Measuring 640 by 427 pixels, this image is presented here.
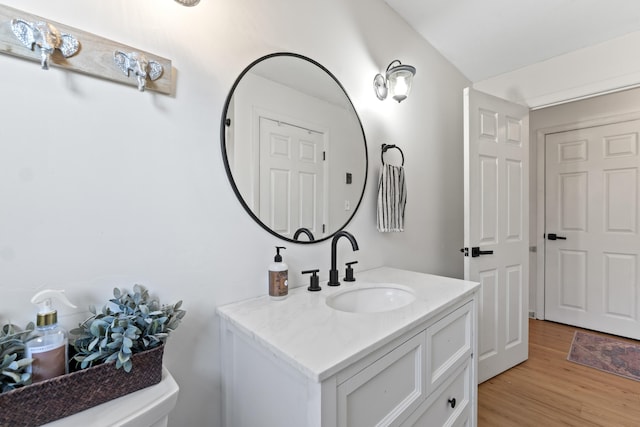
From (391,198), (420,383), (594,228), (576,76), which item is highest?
(576,76)

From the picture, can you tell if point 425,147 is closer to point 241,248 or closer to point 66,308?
point 241,248

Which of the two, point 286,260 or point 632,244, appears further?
point 632,244

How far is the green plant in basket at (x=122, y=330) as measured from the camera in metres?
0.67

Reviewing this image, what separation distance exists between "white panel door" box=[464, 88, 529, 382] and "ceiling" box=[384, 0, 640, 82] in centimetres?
43

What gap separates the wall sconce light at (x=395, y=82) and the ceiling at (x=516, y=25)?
0.52m

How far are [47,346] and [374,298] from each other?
111cm

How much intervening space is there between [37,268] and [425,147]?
2.08 meters

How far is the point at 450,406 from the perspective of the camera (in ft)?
3.87

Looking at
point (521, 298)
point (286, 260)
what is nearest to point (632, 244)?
point (521, 298)

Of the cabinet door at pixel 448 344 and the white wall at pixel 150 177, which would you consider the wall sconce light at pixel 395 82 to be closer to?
the white wall at pixel 150 177

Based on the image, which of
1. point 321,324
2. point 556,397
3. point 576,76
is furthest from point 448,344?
point 576,76

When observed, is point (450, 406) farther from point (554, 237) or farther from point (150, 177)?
point (554, 237)

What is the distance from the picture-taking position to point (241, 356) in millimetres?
944

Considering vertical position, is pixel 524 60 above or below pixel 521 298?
above
